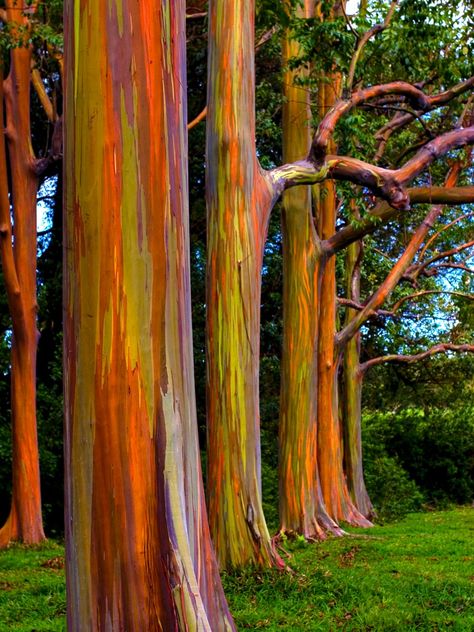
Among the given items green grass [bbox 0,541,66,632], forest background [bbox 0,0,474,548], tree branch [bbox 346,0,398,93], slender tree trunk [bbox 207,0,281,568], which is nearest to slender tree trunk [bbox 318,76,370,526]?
forest background [bbox 0,0,474,548]

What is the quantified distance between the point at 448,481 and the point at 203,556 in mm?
21120

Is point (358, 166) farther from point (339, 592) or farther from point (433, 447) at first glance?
point (433, 447)

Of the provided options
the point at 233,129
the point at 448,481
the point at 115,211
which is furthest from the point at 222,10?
the point at 448,481

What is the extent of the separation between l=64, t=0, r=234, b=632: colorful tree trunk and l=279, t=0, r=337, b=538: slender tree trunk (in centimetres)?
770

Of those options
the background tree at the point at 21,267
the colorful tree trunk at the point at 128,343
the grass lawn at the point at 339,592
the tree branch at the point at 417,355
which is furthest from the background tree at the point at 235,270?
the tree branch at the point at 417,355

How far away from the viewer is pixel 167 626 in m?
4.59

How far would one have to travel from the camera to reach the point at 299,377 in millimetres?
12719

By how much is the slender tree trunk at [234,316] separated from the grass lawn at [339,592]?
0.59 meters

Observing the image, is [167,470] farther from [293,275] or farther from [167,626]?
[293,275]

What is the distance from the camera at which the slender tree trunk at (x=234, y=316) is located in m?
8.68

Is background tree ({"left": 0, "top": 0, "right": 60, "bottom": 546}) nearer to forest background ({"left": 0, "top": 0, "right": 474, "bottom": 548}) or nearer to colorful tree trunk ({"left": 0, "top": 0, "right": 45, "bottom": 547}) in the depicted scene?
colorful tree trunk ({"left": 0, "top": 0, "right": 45, "bottom": 547})

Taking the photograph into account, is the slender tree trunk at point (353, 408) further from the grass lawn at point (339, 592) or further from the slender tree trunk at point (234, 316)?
the slender tree trunk at point (234, 316)

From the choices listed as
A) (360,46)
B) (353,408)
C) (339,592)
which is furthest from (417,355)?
(339,592)

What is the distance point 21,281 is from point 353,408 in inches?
301
